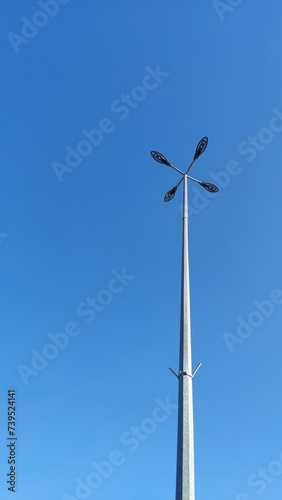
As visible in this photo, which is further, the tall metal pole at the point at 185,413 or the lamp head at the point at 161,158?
the lamp head at the point at 161,158

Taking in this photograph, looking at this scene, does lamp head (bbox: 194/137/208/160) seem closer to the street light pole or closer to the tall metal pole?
the street light pole

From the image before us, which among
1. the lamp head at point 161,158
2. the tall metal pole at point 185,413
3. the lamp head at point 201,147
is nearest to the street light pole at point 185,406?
the tall metal pole at point 185,413

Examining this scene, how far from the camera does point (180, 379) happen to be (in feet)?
35.3

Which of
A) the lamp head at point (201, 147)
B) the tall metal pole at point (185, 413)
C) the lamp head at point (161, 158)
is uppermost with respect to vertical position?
the lamp head at point (161, 158)

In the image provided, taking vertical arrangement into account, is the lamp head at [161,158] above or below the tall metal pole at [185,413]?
above

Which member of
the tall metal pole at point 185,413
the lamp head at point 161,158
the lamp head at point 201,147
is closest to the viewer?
the tall metal pole at point 185,413

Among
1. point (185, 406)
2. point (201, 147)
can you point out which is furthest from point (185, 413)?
point (201, 147)

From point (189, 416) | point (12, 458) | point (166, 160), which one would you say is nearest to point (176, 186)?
point (166, 160)

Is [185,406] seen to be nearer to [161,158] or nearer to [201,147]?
[201,147]

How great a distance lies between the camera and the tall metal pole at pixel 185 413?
9.24 meters

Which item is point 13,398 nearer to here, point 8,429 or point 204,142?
point 8,429

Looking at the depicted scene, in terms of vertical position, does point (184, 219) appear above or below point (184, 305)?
above

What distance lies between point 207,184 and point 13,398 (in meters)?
16.0

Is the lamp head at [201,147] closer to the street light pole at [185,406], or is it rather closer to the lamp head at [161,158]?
the lamp head at [161,158]
